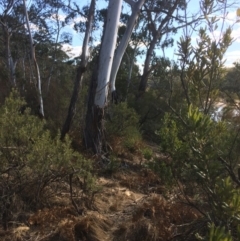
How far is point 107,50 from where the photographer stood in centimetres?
743

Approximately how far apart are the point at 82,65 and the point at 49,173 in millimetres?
4583

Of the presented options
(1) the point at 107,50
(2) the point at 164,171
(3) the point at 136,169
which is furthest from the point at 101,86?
(2) the point at 164,171

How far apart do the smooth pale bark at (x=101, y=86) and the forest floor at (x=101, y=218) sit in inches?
84.7

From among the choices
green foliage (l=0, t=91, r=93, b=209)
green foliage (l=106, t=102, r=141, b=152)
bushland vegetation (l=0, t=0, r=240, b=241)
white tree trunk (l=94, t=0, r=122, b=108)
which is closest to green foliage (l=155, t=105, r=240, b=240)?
bushland vegetation (l=0, t=0, r=240, b=241)

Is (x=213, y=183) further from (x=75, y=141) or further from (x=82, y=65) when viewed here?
(x=82, y=65)

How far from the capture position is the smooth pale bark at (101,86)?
24.2 ft

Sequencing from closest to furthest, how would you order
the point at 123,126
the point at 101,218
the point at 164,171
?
the point at 164,171 → the point at 101,218 → the point at 123,126

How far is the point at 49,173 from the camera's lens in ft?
14.6

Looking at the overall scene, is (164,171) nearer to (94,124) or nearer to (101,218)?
(101,218)

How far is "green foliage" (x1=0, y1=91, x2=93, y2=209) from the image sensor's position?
168 inches

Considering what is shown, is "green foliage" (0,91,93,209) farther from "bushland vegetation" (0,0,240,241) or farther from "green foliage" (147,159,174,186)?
"green foliage" (147,159,174,186)

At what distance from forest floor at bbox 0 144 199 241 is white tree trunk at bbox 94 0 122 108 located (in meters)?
2.40

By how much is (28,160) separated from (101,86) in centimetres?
343

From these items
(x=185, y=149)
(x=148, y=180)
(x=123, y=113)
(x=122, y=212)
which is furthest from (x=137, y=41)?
(x=185, y=149)
